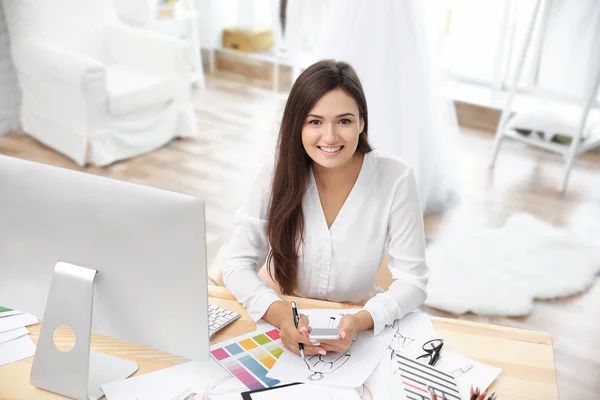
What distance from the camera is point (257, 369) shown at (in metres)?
1.16

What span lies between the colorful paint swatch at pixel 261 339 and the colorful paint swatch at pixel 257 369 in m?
0.05

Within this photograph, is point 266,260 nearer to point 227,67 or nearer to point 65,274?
point 65,274

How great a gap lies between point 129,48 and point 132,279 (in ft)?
10.2

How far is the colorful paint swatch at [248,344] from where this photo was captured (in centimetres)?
122

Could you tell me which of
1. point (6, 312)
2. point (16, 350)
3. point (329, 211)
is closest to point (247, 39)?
point (329, 211)

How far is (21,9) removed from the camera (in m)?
3.48

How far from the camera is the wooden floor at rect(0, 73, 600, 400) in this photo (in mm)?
Result: 2465

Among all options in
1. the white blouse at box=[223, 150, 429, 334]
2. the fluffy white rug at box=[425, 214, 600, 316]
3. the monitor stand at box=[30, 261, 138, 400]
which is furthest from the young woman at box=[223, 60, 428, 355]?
the fluffy white rug at box=[425, 214, 600, 316]

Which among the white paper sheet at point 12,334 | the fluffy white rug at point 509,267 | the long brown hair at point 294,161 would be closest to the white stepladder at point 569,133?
the fluffy white rug at point 509,267

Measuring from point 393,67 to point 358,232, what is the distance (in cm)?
149

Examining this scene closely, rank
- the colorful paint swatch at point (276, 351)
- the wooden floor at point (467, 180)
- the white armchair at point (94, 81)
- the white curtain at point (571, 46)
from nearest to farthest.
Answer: the colorful paint swatch at point (276, 351)
the wooden floor at point (467, 180)
the white curtain at point (571, 46)
the white armchair at point (94, 81)

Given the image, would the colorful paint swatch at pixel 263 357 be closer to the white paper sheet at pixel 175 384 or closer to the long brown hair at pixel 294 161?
the white paper sheet at pixel 175 384

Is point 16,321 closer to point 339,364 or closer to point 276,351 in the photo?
point 276,351

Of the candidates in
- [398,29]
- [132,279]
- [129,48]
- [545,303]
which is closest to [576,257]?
[545,303]
